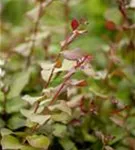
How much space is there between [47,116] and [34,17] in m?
0.41

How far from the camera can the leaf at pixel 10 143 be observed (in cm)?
86

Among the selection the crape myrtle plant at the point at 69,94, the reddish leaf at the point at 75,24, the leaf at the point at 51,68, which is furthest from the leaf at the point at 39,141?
the reddish leaf at the point at 75,24

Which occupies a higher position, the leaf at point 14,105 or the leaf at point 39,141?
the leaf at point 39,141

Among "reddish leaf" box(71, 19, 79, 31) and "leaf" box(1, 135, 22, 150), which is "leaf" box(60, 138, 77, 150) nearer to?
"leaf" box(1, 135, 22, 150)

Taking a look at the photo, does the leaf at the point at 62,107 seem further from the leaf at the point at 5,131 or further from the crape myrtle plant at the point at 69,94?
the leaf at the point at 5,131

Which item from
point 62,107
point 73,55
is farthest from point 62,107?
point 73,55

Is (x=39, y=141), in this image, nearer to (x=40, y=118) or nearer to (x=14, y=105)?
(x=40, y=118)

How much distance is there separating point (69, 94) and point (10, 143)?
0.63ft

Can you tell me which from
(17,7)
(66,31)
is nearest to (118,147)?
(66,31)

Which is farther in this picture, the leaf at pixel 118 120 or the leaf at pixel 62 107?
the leaf at pixel 118 120

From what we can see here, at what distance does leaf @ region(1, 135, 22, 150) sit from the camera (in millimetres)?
860

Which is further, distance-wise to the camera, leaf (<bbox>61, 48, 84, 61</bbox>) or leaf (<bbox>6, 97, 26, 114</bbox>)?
leaf (<bbox>6, 97, 26, 114</bbox>)

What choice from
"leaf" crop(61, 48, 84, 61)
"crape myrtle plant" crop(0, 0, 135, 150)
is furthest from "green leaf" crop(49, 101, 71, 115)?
"leaf" crop(61, 48, 84, 61)

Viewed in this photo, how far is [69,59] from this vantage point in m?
0.85
